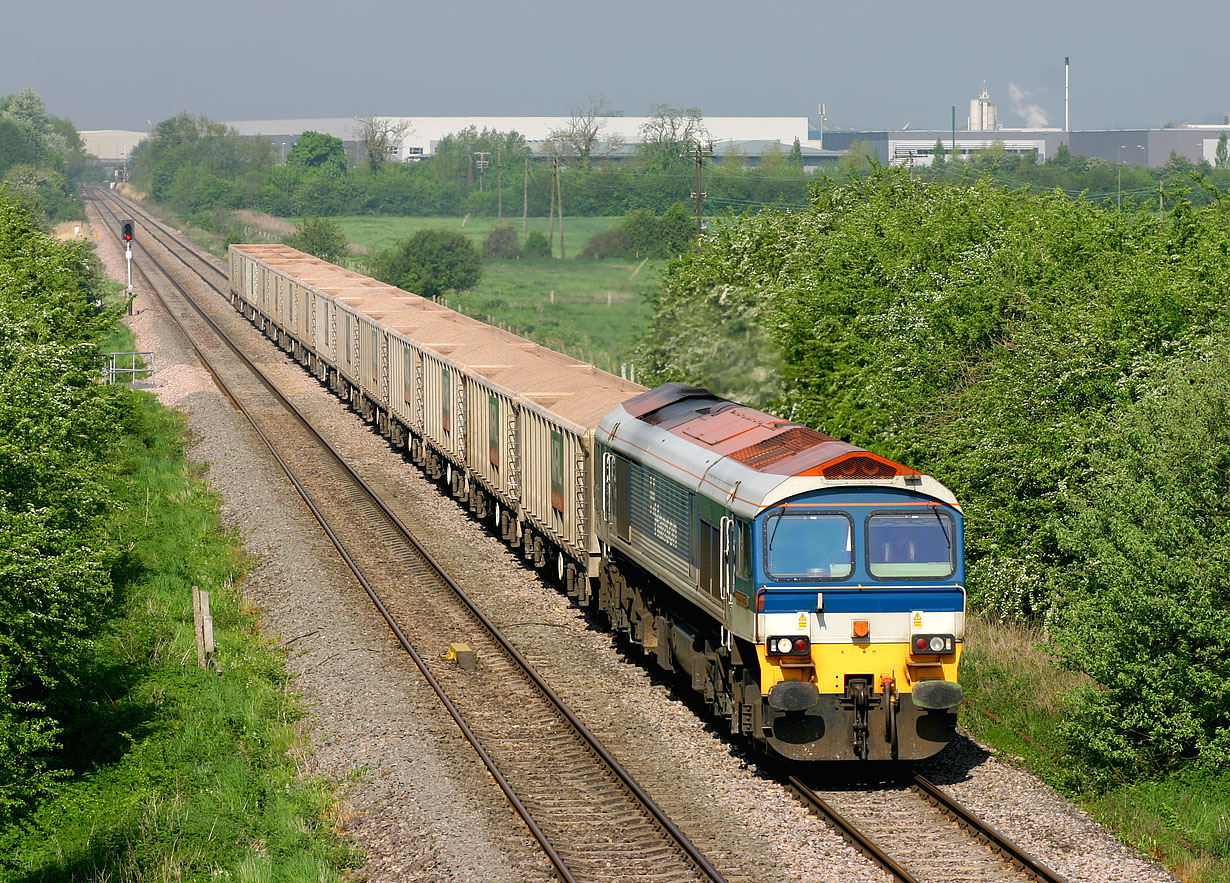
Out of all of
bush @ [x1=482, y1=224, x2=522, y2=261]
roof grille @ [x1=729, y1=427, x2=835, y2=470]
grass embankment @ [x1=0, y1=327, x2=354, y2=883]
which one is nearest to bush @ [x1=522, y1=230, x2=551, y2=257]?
bush @ [x1=482, y1=224, x2=522, y2=261]

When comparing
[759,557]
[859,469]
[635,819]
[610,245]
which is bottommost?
[635,819]

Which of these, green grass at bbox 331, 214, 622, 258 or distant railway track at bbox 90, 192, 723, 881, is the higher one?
green grass at bbox 331, 214, 622, 258

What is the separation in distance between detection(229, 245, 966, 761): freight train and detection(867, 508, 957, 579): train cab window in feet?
0.05

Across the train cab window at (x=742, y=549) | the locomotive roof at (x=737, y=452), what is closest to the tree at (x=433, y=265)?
the locomotive roof at (x=737, y=452)

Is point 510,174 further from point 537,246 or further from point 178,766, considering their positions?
point 178,766

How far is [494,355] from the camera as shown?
30719mm

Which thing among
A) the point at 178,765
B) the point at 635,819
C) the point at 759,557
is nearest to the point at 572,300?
the point at 178,765

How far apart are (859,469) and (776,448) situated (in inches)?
59.9

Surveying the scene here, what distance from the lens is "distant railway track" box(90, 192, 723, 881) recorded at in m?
13.4

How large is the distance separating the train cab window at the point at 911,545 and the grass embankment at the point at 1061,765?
239 cm

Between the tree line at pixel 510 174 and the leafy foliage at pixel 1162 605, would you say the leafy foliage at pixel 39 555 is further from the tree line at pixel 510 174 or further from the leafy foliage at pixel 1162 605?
the tree line at pixel 510 174

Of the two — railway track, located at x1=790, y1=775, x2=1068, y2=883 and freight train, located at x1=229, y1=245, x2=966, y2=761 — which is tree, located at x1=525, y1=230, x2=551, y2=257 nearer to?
freight train, located at x1=229, y1=245, x2=966, y2=761

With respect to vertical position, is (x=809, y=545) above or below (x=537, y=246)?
below

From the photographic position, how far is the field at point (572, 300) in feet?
A: 205
